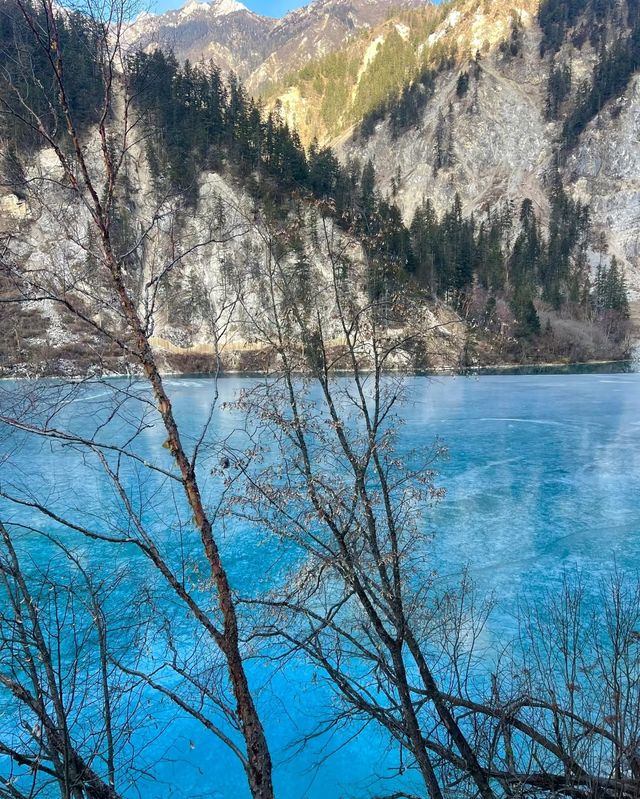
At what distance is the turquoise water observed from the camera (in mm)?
6375

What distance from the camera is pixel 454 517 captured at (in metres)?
13.4

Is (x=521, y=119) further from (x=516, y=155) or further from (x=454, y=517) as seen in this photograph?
(x=454, y=517)

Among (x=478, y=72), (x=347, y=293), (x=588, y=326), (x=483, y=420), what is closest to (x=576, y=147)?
(x=478, y=72)

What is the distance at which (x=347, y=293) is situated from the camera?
6.38m

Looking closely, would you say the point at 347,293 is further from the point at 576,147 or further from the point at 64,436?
the point at 576,147

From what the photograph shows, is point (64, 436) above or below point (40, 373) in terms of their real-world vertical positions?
below

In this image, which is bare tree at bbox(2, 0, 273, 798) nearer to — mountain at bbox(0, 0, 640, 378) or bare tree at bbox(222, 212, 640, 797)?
bare tree at bbox(222, 212, 640, 797)

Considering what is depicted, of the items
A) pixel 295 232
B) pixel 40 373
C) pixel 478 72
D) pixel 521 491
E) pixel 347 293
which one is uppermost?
pixel 478 72

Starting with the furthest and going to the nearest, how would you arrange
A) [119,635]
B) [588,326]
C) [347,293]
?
1. [588,326]
2. [119,635]
3. [347,293]

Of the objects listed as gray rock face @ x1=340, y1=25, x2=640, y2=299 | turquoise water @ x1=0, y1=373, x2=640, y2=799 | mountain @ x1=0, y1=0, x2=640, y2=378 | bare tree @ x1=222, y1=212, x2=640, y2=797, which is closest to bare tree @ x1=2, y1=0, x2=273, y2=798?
turquoise water @ x1=0, y1=373, x2=640, y2=799

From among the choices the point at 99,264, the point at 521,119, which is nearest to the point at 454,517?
the point at 99,264

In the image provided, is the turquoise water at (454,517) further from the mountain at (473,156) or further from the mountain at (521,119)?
the mountain at (521,119)

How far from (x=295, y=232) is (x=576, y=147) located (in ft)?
325

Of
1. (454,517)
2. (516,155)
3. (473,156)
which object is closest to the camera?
(454,517)
